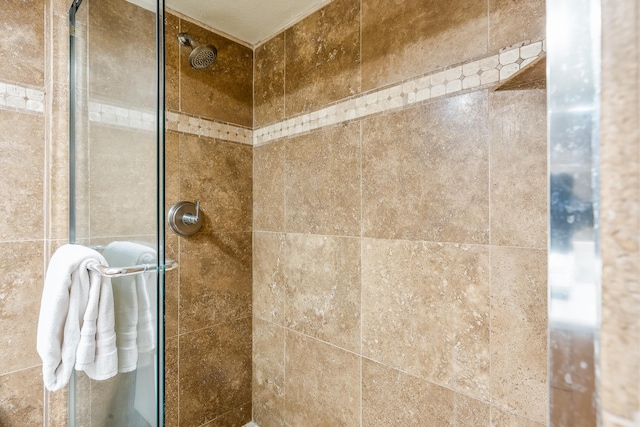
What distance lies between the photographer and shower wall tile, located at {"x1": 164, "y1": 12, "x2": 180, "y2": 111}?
132 cm

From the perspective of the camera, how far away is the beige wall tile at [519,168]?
766 mm

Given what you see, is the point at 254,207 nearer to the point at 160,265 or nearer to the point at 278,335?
the point at 278,335

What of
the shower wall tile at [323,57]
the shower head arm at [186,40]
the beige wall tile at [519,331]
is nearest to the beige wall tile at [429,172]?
the beige wall tile at [519,331]

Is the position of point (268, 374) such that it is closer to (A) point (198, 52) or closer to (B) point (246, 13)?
(A) point (198, 52)

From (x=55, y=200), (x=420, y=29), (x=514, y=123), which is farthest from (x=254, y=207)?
(x=514, y=123)

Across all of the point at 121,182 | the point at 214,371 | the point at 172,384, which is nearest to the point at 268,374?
the point at 214,371

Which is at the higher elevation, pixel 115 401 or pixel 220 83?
pixel 220 83

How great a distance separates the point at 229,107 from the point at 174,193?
Result: 21.5 inches

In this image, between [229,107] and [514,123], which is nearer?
[514,123]

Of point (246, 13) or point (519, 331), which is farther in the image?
point (246, 13)

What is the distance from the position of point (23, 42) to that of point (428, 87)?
1.36 meters

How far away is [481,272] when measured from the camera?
0.86 meters

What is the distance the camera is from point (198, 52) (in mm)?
1260

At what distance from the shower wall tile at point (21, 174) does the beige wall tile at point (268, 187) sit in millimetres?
854
